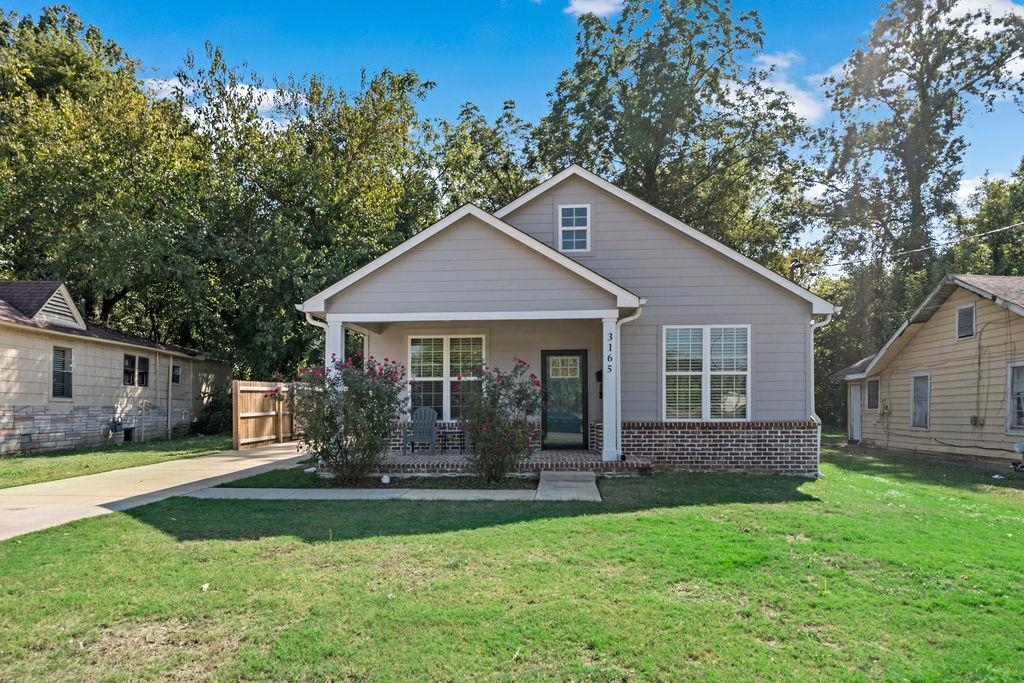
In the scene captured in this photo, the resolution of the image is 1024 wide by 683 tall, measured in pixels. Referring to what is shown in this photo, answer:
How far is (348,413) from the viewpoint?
9.62 meters

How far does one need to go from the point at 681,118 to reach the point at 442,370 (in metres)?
18.2

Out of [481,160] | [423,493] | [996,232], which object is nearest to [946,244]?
[996,232]

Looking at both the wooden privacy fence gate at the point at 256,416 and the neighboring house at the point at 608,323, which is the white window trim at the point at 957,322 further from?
the wooden privacy fence gate at the point at 256,416

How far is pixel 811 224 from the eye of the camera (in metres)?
28.8

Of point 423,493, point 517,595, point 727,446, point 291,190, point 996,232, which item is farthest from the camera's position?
point 996,232

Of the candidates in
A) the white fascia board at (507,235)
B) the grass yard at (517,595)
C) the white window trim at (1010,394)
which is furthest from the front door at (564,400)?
the white window trim at (1010,394)

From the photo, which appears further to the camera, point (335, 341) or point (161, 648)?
point (335, 341)

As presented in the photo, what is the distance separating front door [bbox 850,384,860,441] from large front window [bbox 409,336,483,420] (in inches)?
586

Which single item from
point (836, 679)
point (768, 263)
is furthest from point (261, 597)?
point (768, 263)

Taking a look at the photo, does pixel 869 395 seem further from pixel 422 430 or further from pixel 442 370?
pixel 422 430

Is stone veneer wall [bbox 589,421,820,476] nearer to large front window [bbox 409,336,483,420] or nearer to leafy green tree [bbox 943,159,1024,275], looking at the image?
large front window [bbox 409,336,483,420]

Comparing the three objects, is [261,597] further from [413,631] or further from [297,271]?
[297,271]

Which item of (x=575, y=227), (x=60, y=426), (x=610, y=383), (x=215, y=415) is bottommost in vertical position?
(x=215, y=415)

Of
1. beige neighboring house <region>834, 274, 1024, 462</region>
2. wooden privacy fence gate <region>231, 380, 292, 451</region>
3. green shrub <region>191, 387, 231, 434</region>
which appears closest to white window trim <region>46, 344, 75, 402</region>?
wooden privacy fence gate <region>231, 380, 292, 451</region>
